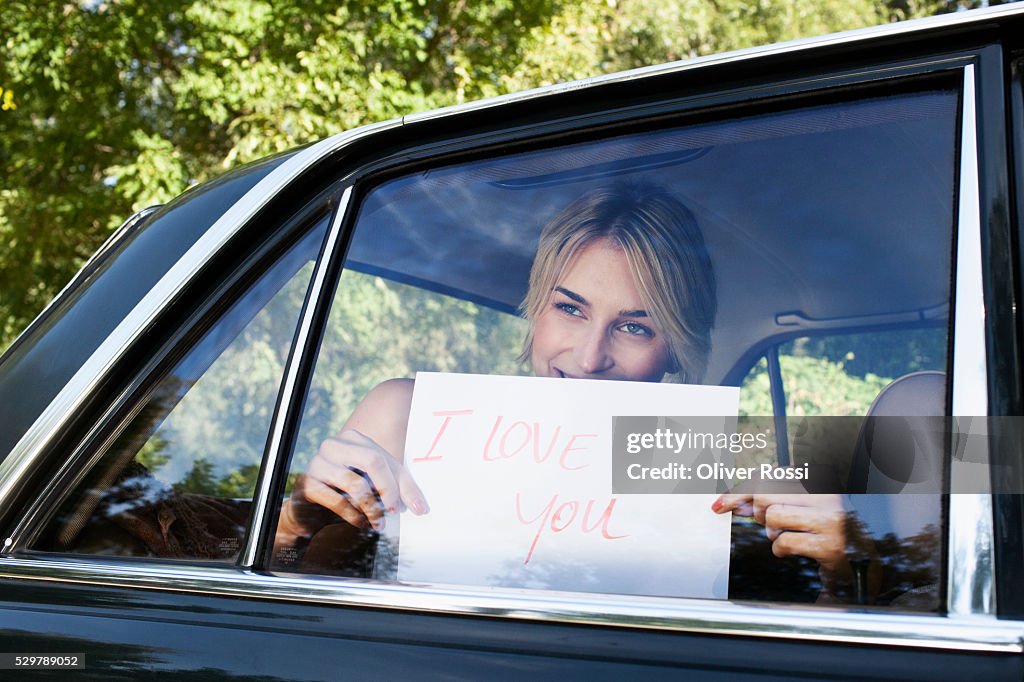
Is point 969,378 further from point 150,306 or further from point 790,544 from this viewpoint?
point 150,306

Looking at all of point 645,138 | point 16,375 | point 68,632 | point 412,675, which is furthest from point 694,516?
point 16,375

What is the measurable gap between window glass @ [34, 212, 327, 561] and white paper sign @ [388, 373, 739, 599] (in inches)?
11.2

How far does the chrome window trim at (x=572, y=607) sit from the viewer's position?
972 mm

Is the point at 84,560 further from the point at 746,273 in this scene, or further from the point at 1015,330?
the point at 1015,330

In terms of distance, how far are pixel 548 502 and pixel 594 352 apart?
29cm

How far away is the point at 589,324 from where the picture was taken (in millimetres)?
1534

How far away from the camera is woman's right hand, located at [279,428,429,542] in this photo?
4.60 ft

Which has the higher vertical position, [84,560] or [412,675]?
[84,560]

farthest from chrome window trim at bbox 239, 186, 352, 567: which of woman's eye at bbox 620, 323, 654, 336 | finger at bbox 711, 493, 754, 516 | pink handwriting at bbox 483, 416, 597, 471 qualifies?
finger at bbox 711, 493, 754, 516

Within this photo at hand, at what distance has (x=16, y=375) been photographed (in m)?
1.56

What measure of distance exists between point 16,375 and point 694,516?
3.59 ft

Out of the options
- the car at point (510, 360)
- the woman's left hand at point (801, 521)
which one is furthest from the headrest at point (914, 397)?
the woman's left hand at point (801, 521)

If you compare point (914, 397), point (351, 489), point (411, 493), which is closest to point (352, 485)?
point (351, 489)

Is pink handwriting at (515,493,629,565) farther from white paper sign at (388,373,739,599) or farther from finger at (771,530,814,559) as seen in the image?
finger at (771,530,814,559)
